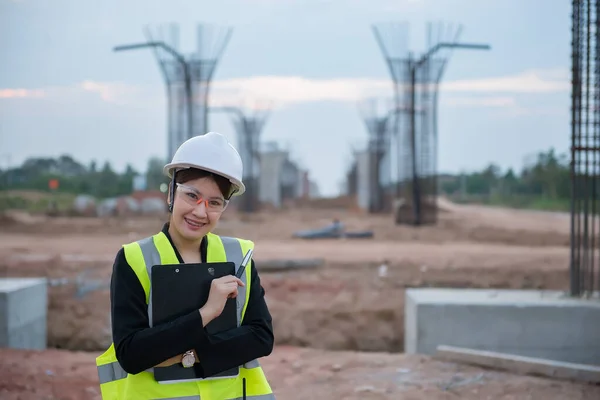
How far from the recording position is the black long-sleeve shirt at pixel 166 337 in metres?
1.86

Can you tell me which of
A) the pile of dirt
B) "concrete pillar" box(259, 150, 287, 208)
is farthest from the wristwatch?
"concrete pillar" box(259, 150, 287, 208)

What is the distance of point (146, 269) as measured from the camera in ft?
6.40

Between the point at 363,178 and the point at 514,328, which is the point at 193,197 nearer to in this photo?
the point at 514,328

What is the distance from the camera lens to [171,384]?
76.9 inches

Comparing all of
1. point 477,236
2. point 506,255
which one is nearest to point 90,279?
point 506,255

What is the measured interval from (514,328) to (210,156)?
4997mm

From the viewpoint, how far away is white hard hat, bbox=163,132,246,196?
198 cm

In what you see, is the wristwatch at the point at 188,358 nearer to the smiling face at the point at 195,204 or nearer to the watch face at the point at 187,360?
the watch face at the point at 187,360

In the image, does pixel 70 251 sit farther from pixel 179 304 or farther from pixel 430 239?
pixel 179 304

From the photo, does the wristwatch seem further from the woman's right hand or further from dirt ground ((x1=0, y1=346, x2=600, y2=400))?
dirt ground ((x1=0, y1=346, x2=600, y2=400))

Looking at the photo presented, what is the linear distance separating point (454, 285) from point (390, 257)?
339 cm

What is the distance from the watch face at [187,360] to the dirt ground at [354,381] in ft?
11.0

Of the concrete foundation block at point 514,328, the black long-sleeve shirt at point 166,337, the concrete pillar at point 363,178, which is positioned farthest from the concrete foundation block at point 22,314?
the concrete pillar at point 363,178

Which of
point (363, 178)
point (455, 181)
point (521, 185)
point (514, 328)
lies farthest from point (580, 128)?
point (455, 181)
